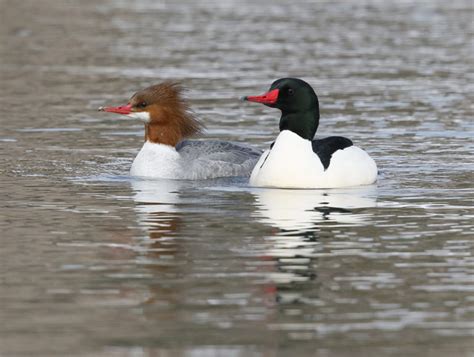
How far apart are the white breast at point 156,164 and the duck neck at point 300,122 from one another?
5.32 feet

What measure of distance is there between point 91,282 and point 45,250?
1.25 metres

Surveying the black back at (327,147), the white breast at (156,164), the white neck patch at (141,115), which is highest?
the white neck patch at (141,115)

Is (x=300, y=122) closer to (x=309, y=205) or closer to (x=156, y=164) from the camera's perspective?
(x=309, y=205)

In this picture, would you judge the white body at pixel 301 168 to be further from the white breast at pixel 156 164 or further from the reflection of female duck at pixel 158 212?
the white breast at pixel 156 164

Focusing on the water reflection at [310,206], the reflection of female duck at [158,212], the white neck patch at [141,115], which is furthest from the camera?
the white neck patch at [141,115]

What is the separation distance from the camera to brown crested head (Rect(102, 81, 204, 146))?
51.8ft

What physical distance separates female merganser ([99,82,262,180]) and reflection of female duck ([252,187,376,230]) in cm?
143

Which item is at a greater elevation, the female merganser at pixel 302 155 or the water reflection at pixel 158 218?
the female merganser at pixel 302 155

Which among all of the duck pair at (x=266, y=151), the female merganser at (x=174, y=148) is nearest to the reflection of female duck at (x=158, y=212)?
the female merganser at (x=174, y=148)

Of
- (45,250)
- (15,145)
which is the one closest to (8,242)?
(45,250)

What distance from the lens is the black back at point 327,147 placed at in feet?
46.7

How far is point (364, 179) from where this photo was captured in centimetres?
1448

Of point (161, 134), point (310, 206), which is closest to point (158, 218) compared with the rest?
point (310, 206)

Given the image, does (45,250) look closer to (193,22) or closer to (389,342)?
(389,342)
